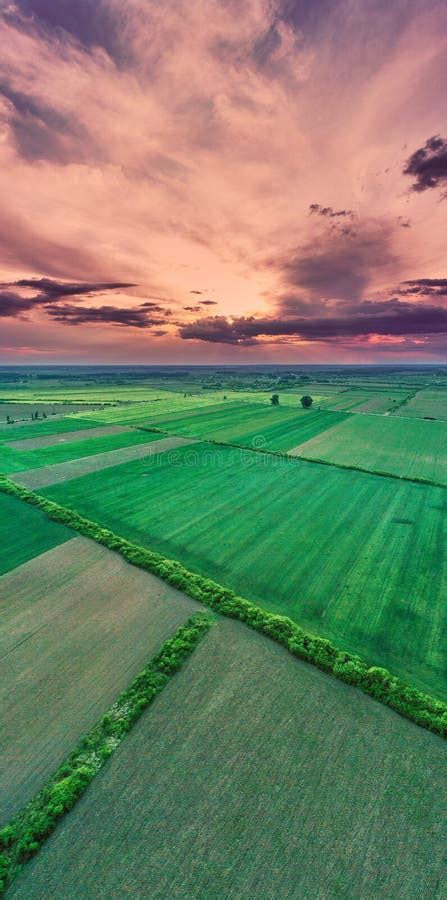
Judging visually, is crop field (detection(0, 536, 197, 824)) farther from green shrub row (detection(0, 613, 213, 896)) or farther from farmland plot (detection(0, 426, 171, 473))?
farmland plot (detection(0, 426, 171, 473))

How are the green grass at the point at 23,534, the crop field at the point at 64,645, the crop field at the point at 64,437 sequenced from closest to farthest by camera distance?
the crop field at the point at 64,645 < the green grass at the point at 23,534 < the crop field at the point at 64,437

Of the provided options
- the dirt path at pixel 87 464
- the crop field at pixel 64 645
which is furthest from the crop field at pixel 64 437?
the crop field at pixel 64 645

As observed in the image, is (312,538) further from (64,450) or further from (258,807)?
(64,450)

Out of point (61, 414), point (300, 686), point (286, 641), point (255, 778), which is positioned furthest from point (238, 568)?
point (61, 414)

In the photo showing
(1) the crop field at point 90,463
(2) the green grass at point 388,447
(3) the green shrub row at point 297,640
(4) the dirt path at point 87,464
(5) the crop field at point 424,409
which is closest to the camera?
(3) the green shrub row at point 297,640

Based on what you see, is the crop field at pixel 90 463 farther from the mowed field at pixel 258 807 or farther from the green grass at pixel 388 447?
the mowed field at pixel 258 807
